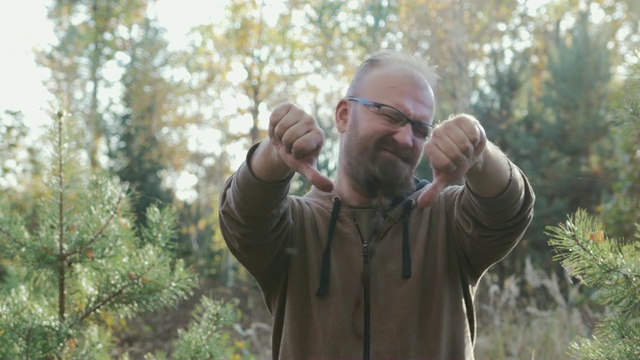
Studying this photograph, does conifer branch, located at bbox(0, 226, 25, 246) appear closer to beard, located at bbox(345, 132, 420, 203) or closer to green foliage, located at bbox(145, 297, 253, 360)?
green foliage, located at bbox(145, 297, 253, 360)

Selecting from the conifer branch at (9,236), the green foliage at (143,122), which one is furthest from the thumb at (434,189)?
the green foliage at (143,122)

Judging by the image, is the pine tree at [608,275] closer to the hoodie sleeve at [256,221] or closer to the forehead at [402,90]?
the forehead at [402,90]

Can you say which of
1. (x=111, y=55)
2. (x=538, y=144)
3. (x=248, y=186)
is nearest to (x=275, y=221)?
(x=248, y=186)

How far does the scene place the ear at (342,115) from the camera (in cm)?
222

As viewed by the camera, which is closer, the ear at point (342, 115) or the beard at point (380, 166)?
the beard at point (380, 166)

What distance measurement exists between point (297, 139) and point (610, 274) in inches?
37.5

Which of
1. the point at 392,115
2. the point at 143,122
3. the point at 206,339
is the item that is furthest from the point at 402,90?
the point at 143,122

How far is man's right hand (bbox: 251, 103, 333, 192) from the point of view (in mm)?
1695

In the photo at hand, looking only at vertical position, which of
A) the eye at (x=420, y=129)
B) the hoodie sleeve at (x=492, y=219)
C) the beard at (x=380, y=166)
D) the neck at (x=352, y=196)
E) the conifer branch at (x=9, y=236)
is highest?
Answer: the eye at (x=420, y=129)

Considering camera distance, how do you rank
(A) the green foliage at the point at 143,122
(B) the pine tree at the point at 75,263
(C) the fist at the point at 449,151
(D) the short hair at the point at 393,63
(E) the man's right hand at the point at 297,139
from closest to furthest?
(C) the fist at the point at 449,151, (E) the man's right hand at the point at 297,139, (D) the short hair at the point at 393,63, (B) the pine tree at the point at 75,263, (A) the green foliage at the point at 143,122

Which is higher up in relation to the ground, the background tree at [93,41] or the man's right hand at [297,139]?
the background tree at [93,41]

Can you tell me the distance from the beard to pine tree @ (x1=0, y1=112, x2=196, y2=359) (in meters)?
1.17

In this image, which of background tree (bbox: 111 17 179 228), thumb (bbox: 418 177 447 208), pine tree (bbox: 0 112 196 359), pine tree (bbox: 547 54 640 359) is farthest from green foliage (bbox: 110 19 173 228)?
thumb (bbox: 418 177 447 208)

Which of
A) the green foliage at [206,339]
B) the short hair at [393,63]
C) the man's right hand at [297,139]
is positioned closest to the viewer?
the man's right hand at [297,139]
